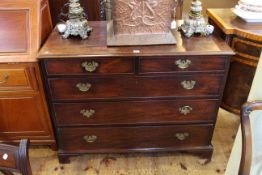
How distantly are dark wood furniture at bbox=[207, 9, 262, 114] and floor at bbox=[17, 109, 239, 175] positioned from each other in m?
0.40

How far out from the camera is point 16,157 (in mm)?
757

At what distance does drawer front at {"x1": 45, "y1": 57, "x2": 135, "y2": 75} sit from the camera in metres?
1.35

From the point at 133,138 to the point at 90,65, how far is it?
609 millimetres

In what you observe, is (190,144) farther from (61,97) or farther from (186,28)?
(61,97)

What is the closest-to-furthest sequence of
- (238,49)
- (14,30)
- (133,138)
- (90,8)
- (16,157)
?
(16,157)
(14,30)
(238,49)
(133,138)
(90,8)

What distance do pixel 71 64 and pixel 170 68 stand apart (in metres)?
0.55

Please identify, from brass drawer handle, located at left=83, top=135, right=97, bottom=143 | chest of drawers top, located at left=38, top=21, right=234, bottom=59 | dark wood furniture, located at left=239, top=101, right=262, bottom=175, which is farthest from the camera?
brass drawer handle, located at left=83, top=135, right=97, bottom=143

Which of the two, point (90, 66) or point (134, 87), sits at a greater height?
point (90, 66)

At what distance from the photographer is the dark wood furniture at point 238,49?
1.49 metres

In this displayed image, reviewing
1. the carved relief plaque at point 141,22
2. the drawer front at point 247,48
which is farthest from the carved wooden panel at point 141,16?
the drawer front at point 247,48

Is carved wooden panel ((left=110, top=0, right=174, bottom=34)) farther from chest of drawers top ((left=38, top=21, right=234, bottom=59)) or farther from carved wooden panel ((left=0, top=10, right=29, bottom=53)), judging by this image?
carved wooden panel ((left=0, top=10, right=29, bottom=53))

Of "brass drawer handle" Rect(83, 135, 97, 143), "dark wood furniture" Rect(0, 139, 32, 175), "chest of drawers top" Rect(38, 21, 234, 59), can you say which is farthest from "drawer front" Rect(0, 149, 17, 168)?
"brass drawer handle" Rect(83, 135, 97, 143)

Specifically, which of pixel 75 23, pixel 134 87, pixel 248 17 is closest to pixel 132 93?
A: pixel 134 87

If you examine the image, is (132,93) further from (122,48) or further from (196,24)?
(196,24)
